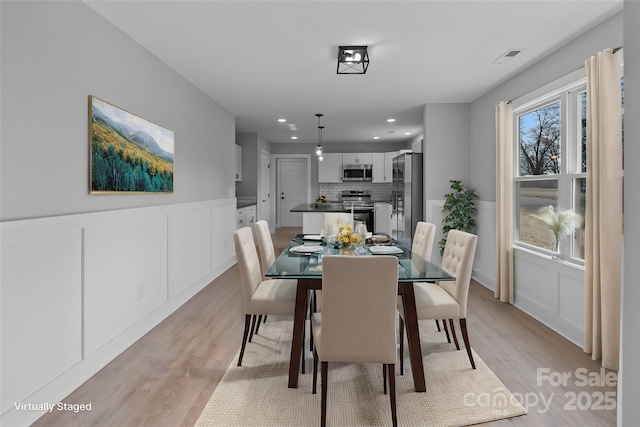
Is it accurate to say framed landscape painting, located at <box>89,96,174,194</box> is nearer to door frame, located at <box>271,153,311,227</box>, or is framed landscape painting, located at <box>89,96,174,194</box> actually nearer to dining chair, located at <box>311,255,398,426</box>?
dining chair, located at <box>311,255,398,426</box>

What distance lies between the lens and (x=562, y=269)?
3254mm

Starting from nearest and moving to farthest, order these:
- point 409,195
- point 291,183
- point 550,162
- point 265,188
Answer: point 550,162 < point 409,195 < point 265,188 < point 291,183

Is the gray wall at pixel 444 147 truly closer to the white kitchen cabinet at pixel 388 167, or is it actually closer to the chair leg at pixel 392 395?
the chair leg at pixel 392 395

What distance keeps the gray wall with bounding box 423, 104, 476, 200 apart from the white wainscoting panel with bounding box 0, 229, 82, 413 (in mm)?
4424

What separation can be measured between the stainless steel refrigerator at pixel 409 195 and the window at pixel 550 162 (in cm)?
183

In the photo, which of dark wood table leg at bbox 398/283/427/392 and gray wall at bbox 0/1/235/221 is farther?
dark wood table leg at bbox 398/283/427/392

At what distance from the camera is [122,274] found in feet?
9.48

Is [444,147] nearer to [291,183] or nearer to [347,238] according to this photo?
[347,238]

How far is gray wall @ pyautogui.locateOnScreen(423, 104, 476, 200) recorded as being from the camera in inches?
211

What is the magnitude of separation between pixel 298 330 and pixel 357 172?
7544 millimetres

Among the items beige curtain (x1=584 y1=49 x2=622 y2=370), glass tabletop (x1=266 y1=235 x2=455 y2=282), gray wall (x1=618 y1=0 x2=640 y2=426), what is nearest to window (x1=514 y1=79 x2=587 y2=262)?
beige curtain (x1=584 y1=49 x2=622 y2=370)

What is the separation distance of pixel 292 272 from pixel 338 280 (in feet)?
1.50

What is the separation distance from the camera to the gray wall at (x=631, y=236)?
60cm

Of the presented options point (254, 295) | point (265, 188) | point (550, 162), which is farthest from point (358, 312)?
point (265, 188)
